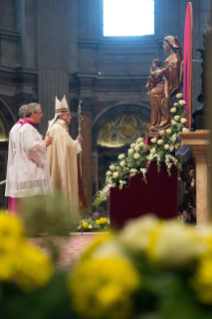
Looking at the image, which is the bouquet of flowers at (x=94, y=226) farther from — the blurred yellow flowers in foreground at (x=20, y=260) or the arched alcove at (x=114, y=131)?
the arched alcove at (x=114, y=131)

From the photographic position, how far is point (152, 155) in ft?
19.8

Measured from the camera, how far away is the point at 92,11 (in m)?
16.7

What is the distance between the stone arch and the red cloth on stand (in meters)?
10.2

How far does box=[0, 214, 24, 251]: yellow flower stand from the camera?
0.83 m

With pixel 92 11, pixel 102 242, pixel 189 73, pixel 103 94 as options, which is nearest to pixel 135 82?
pixel 103 94

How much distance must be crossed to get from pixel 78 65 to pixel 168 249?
16349 millimetres

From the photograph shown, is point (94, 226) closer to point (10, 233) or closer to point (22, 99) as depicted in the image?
point (10, 233)

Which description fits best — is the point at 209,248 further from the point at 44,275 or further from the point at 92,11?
the point at 92,11

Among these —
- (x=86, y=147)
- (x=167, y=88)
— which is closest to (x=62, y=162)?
(x=167, y=88)

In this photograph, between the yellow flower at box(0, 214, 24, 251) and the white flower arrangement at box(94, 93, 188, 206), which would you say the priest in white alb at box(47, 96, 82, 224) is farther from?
the yellow flower at box(0, 214, 24, 251)

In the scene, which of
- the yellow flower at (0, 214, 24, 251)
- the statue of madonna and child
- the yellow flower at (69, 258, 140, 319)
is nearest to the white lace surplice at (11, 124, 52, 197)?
the statue of madonna and child

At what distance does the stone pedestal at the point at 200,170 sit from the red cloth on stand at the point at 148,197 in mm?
806

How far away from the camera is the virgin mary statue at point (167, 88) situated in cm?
671

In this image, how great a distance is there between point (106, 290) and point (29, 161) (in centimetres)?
510
